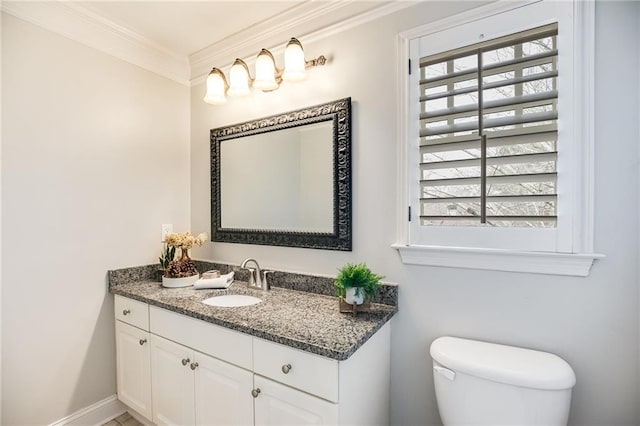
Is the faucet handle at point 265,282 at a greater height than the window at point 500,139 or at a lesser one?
lesser

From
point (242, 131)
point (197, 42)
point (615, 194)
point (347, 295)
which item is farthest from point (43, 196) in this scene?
point (615, 194)

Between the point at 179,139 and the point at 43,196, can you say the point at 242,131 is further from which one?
the point at 43,196

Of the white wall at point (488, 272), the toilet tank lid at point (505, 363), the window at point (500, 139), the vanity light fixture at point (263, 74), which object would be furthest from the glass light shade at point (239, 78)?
the toilet tank lid at point (505, 363)

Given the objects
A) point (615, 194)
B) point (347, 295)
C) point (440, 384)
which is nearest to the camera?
point (615, 194)

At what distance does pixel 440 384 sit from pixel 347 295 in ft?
1.56

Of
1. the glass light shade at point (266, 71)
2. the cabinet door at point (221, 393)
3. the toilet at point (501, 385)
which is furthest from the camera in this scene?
the glass light shade at point (266, 71)

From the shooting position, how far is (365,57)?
152 cm

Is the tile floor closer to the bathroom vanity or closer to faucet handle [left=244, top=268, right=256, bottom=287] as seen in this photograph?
Result: the bathroom vanity

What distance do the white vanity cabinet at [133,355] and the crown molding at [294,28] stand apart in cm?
160

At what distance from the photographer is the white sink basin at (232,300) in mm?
1586

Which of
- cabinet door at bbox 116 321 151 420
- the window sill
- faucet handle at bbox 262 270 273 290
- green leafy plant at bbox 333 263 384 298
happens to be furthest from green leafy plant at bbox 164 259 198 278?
the window sill

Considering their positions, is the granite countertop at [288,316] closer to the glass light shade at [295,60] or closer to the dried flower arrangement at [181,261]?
the dried flower arrangement at [181,261]

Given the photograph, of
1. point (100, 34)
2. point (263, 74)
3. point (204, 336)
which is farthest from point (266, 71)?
point (204, 336)

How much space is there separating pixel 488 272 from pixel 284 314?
2.86 ft
